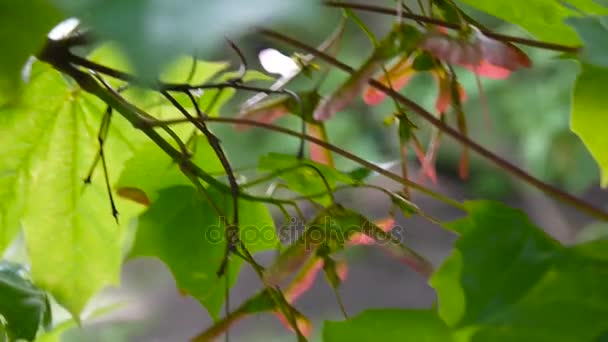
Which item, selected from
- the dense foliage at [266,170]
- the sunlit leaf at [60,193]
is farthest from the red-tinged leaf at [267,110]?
the sunlit leaf at [60,193]

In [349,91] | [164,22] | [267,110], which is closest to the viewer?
[164,22]

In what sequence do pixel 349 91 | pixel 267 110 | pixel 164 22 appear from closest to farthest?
pixel 164 22 → pixel 349 91 → pixel 267 110

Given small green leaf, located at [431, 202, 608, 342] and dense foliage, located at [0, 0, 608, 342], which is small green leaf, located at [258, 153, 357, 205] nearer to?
dense foliage, located at [0, 0, 608, 342]

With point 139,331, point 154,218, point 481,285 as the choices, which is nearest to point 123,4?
point 481,285

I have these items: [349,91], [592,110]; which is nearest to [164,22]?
[349,91]

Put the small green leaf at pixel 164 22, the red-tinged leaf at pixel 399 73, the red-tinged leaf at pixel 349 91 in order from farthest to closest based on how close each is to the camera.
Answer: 1. the red-tinged leaf at pixel 399 73
2. the red-tinged leaf at pixel 349 91
3. the small green leaf at pixel 164 22

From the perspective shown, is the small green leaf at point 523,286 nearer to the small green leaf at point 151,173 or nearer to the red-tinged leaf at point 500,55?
the red-tinged leaf at point 500,55

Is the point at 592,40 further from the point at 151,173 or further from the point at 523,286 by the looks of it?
the point at 151,173
